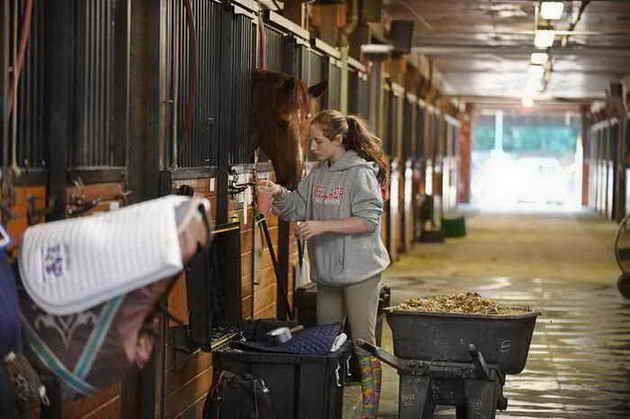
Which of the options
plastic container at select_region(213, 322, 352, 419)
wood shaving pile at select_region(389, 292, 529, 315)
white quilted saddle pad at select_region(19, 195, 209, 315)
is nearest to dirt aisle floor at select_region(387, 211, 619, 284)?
wood shaving pile at select_region(389, 292, 529, 315)

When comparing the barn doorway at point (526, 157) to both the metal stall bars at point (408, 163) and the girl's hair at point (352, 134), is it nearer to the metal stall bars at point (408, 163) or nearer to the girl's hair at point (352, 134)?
the metal stall bars at point (408, 163)

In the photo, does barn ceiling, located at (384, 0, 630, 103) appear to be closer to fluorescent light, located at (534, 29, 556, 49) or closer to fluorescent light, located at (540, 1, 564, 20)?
fluorescent light, located at (534, 29, 556, 49)

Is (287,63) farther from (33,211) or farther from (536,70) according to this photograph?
(536,70)

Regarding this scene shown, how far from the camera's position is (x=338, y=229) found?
192 inches

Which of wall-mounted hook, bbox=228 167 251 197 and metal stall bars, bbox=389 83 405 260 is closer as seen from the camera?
wall-mounted hook, bbox=228 167 251 197

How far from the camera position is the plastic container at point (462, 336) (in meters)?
4.65

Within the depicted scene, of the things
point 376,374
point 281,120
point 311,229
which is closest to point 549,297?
point 281,120

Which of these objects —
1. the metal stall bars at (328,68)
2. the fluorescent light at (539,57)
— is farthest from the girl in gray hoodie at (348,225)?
the fluorescent light at (539,57)

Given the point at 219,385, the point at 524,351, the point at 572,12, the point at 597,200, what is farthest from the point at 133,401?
the point at 597,200

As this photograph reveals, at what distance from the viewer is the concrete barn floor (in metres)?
6.24

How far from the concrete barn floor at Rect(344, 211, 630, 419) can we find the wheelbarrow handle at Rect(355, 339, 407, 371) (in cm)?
99

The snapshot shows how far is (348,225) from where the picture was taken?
490 cm

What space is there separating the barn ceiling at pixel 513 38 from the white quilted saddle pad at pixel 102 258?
8598mm

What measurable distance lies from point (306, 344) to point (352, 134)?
1052mm
